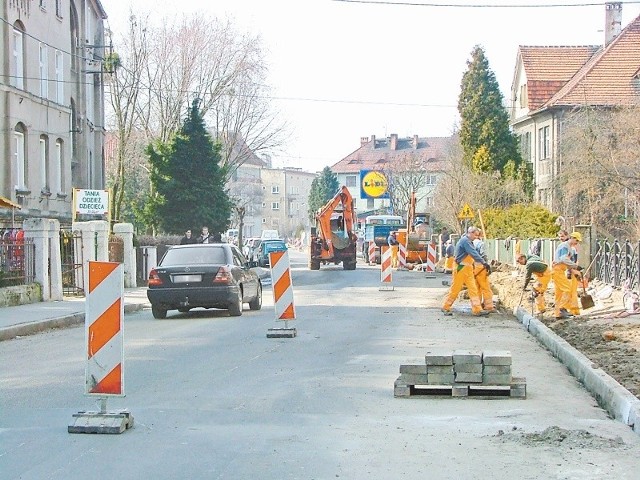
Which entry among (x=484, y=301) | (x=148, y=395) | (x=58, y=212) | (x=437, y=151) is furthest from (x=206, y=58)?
(x=437, y=151)

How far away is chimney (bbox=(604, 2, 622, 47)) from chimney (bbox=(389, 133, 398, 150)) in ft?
222

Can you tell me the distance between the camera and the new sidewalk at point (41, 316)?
18.2 meters

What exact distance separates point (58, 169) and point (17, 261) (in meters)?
15.8

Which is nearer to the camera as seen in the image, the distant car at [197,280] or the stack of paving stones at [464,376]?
the stack of paving stones at [464,376]

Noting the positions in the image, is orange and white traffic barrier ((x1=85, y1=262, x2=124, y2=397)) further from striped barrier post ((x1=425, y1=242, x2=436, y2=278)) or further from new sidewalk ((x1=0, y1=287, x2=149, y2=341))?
striped barrier post ((x1=425, y1=242, x2=436, y2=278))

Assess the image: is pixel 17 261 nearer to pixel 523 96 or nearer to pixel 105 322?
pixel 105 322

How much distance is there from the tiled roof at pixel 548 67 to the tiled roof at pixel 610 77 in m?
0.80

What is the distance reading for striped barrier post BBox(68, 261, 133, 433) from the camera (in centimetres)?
868

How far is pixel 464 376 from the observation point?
10406mm

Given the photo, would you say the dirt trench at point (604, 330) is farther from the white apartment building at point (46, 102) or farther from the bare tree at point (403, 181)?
the bare tree at point (403, 181)

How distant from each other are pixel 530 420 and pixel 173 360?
575cm

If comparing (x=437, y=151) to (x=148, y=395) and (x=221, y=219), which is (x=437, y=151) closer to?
(x=221, y=219)

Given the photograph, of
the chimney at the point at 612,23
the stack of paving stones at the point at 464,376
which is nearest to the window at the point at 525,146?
the chimney at the point at 612,23

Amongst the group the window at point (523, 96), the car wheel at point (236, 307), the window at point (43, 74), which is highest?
the window at point (523, 96)
